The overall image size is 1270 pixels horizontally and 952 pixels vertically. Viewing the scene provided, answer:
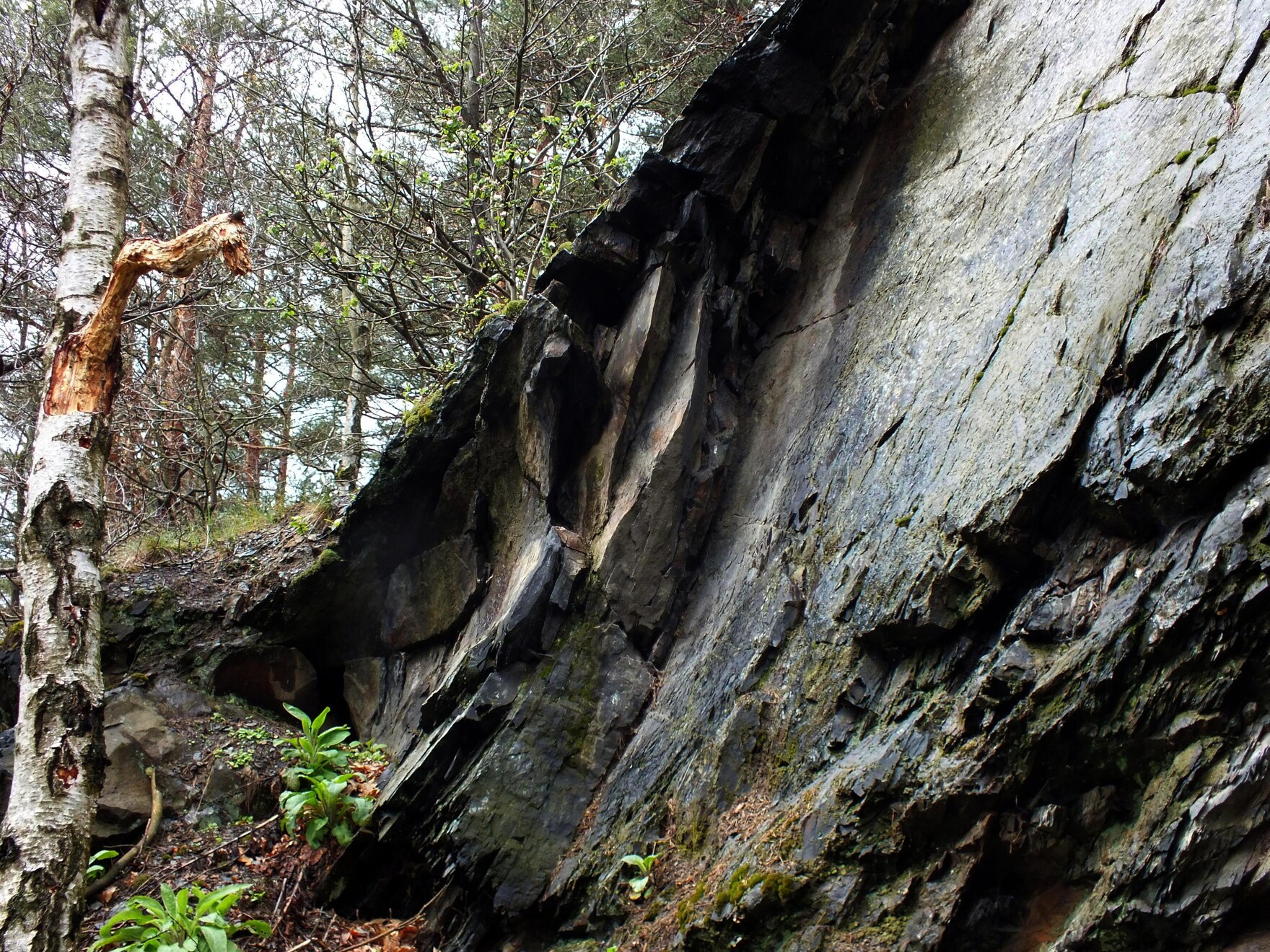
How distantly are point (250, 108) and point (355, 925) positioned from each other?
1196 centimetres

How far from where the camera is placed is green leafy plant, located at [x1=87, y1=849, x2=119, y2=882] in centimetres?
587

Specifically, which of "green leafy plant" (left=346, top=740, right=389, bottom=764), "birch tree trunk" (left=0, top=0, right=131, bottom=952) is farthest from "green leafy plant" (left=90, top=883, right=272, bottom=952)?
"green leafy plant" (left=346, top=740, right=389, bottom=764)

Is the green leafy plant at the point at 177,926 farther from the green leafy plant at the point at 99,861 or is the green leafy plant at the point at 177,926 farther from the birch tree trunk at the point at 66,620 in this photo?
the birch tree trunk at the point at 66,620

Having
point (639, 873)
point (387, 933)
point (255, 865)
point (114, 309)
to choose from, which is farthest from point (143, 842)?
point (114, 309)

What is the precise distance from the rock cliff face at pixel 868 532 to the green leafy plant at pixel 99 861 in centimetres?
176

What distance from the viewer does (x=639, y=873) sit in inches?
213

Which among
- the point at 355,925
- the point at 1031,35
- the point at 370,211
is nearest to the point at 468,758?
the point at 355,925

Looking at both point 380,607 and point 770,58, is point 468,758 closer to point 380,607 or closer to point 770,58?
point 380,607

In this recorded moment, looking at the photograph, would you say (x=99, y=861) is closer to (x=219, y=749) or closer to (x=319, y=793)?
(x=219, y=749)

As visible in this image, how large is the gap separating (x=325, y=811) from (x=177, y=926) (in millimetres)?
1503

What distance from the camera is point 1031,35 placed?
22.8 feet

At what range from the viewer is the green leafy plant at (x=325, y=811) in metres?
6.47

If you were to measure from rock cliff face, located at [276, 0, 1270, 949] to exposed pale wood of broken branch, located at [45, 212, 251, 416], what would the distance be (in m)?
2.65

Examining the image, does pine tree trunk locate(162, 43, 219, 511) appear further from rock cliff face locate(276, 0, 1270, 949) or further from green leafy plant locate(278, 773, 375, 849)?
green leafy plant locate(278, 773, 375, 849)
